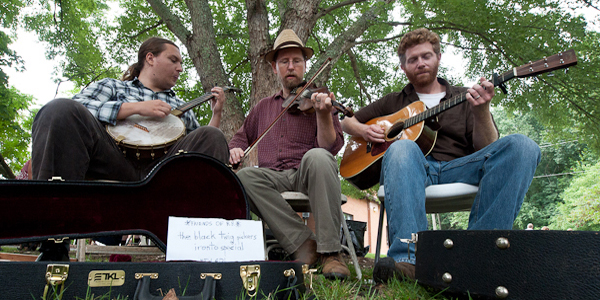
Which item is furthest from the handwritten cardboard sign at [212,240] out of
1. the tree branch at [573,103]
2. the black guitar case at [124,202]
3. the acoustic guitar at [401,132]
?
the tree branch at [573,103]

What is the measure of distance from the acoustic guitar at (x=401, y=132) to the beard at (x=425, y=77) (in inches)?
6.6

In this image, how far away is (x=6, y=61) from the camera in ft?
23.1

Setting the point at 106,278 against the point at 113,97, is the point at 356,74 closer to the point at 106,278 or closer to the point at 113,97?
the point at 113,97

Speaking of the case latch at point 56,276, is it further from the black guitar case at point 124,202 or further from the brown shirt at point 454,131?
the brown shirt at point 454,131

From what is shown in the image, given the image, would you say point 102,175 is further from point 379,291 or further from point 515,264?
point 515,264

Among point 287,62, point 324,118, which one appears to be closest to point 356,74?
point 287,62

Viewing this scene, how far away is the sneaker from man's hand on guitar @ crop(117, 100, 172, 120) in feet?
4.84

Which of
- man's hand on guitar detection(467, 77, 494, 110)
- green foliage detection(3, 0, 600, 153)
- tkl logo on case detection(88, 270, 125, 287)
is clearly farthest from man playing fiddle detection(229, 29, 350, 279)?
green foliage detection(3, 0, 600, 153)

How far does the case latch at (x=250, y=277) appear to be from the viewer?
1203mm

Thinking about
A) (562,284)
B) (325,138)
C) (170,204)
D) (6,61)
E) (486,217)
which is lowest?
(562,284)

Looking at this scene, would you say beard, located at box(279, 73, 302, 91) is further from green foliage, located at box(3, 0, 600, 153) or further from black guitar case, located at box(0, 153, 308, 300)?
green foliage, located at box(3, 0, 600, 153)

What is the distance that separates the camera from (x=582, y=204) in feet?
69.3

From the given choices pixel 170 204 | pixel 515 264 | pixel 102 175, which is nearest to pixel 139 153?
pixel 102 175

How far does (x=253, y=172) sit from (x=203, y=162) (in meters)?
0.64
